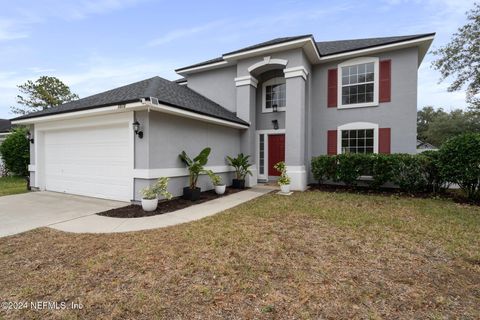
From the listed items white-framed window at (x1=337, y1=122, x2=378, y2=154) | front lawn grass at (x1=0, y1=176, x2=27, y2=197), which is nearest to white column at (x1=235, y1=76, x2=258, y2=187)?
white-framed window at (x1=337, y1=122, x2=378, y2=154)

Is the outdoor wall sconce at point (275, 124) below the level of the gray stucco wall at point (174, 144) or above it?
above

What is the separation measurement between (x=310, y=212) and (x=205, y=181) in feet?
14.4

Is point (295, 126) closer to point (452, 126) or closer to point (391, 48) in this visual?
point (391, 48)

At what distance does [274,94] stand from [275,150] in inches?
111

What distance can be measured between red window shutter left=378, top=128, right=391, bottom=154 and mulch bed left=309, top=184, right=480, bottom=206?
1.65 meters

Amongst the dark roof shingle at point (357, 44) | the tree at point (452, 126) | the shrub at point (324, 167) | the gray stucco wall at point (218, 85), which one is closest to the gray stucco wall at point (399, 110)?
the dark roof shingle at point (357, 44)

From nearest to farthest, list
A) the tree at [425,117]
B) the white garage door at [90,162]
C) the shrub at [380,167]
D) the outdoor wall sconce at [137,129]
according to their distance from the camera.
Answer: the outdoor wall sconce at [137,129], the white garage door at [90,162], the shrub at [380,167], the tree at [425,117]

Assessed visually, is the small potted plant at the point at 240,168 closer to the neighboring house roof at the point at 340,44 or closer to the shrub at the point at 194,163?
the shrub at the point at 194,163

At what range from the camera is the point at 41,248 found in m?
3.77

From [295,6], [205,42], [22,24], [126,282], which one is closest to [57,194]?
[22,24]

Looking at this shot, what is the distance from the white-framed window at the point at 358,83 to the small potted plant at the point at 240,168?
5034 millimetres

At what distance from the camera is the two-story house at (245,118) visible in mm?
7074

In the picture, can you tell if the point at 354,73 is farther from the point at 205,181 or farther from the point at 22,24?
the point at 22,24

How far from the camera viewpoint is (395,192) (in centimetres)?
897
